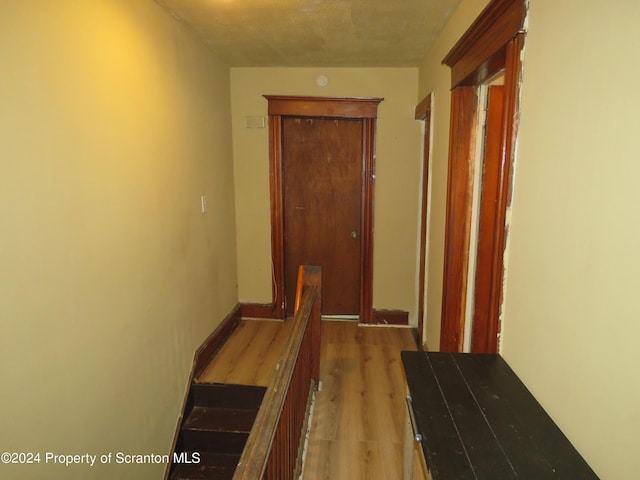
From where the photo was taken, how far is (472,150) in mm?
2162

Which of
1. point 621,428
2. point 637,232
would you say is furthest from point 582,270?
point 621,428

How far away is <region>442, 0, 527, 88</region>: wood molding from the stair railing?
1435mm

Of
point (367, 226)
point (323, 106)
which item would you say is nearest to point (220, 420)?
point (367, 226)

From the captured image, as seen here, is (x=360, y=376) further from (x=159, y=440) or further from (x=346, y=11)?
(x=346, y=11)

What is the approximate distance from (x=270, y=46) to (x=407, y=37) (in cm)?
102

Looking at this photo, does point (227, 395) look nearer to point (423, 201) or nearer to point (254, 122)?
point (423, 201)

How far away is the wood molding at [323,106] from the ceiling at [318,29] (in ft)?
0.96

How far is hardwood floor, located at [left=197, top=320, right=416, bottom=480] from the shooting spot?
2.09m

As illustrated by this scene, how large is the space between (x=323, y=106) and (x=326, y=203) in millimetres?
898

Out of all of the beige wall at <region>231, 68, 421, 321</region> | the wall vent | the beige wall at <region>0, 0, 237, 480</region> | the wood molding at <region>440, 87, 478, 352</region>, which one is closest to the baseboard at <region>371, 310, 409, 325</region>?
the beige wall at <region>231, 68, 421, 321</region>

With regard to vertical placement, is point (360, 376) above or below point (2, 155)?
below

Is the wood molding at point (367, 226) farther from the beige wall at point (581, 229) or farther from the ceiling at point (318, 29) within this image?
the beige wall at point (581, 229)

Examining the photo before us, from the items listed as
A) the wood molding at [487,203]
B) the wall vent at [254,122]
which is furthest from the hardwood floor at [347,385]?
the wall vent at [254,122]

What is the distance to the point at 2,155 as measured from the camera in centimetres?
121
